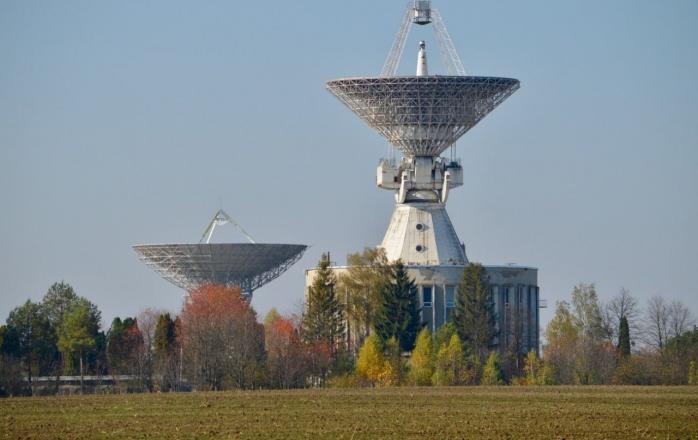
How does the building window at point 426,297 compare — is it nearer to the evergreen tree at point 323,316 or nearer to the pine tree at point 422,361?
the evergreen tree at point 323,316

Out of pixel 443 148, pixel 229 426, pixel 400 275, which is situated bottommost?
A: pixel 229 426

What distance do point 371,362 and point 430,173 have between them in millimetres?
19227

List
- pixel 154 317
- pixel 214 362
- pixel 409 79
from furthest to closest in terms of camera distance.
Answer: pixel 154 317
pixel 409 79
pixel 214 362

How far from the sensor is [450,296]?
13925 cm

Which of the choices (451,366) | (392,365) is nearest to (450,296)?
(392,365)

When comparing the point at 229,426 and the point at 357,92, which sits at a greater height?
the point at 357,92

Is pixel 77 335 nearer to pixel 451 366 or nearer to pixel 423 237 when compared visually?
pixel 423 237

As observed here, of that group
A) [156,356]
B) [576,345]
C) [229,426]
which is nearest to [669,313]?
[576,345]

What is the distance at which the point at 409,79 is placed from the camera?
433 ft

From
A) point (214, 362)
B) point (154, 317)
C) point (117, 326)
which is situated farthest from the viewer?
point (154, 317)

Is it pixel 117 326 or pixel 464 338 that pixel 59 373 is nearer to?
pixel 117 326

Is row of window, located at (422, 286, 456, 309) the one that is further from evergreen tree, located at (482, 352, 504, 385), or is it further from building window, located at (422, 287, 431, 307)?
evergreen tree, located at (482, 352, 504, 385)

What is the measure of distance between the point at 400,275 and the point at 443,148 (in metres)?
10.8

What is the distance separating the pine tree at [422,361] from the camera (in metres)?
122
